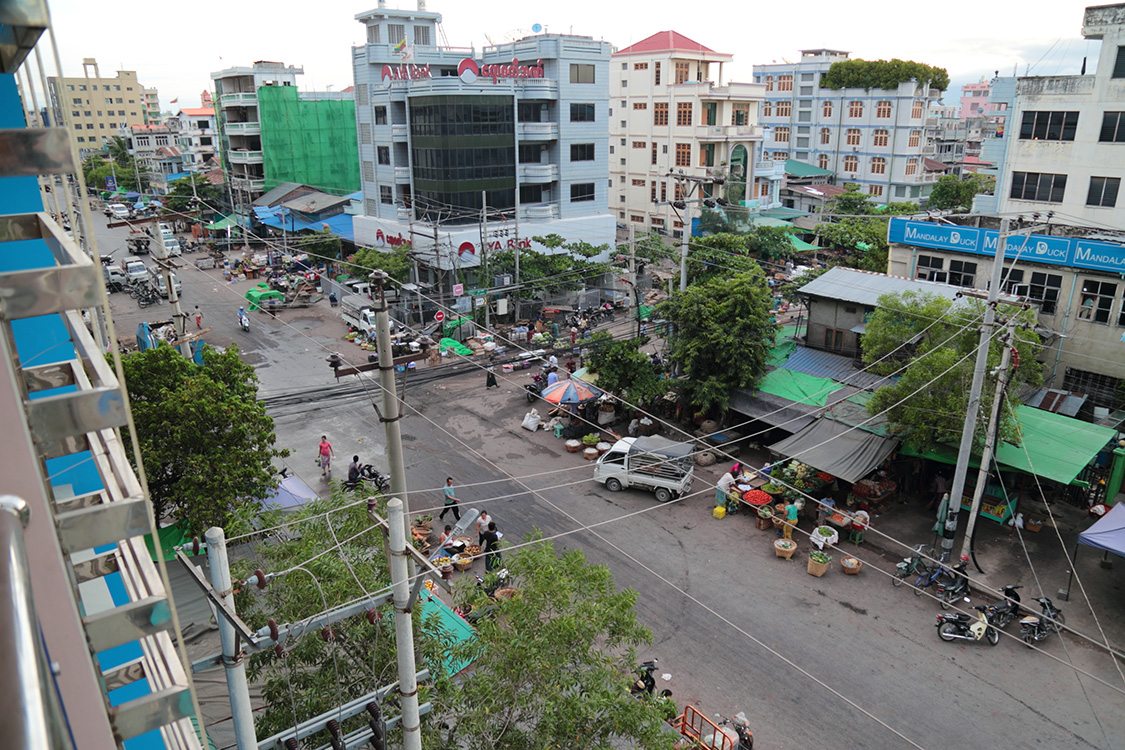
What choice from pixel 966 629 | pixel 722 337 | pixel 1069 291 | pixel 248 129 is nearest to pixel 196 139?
pixel 248 129

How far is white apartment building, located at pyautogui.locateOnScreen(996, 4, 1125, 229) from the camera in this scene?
26.8m

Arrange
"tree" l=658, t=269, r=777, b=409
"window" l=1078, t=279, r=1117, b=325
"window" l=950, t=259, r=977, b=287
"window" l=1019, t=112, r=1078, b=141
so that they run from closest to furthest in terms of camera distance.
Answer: "tree" l=658, t=269, r=777, b=409
"window" l=1078, t=279, r=1117, b=325
"window" l=950, t=259, r=977, b=287
"window" l=1019, t=112, r=1078, b=141

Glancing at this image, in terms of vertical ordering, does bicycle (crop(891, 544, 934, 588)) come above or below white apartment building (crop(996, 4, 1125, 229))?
below

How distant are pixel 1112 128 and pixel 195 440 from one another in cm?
3152

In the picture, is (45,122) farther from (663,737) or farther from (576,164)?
(576,164)

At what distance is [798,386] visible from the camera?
2272 cm

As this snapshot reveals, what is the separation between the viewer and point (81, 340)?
11.3 feet

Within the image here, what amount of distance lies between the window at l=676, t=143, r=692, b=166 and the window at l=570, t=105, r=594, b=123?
34.5 feet

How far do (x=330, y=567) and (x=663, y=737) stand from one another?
14.3ft

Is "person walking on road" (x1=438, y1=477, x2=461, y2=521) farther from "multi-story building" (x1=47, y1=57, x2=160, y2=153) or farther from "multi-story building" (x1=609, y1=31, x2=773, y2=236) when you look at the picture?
"multi-story building" (x1=47, y1=57, x2=160, y2=153)

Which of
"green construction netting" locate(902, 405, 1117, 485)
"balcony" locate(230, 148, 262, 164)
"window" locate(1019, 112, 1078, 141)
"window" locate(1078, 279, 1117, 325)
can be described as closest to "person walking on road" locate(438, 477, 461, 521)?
"green construction netting" locate(902, 405, 1117, 485)

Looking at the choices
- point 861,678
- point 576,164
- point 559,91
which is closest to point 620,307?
point 576,164

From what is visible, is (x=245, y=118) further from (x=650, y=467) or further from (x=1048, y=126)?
(x=1048, y=126)

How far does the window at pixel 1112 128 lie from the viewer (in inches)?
1053
